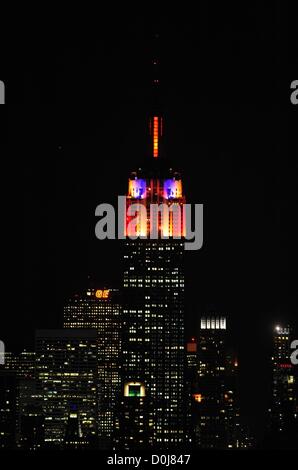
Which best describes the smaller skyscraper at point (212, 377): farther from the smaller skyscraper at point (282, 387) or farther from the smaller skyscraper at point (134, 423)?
the smaller skyscraper at point (134, 423)

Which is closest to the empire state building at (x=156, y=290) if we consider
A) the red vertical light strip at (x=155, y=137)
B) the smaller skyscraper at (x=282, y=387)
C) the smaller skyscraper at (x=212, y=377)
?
the red vertical light strip at (x=155, y=137)

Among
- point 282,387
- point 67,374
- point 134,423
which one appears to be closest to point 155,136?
point 67,374

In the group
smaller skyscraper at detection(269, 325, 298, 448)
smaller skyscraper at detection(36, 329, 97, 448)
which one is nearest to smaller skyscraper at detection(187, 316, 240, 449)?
smaller skyscraper at detection(269, 325, 298, 448)

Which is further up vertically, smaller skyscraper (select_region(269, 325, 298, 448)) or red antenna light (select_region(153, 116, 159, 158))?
red antenna light (select_region(153, 116, 159, 158))

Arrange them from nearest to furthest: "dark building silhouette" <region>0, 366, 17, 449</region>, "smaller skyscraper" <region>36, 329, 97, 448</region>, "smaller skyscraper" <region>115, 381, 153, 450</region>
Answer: "dark building silhouette" <region>0, 366, 17, 449</region> < "smaller skyscraper" <region>115, 381, 153, 450</region> < "smaller skyscraper" <region>36, 329, 97, 448</region>

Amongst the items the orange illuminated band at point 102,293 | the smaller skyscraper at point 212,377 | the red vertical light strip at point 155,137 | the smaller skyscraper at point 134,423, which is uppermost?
the red vertical light strip at point 155,137

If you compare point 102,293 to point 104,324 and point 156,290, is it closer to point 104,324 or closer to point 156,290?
point 104,324

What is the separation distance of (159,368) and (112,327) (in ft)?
12.0

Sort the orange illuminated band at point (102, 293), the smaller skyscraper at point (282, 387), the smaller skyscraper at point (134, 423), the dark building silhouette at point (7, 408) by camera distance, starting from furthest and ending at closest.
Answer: the orange illuminated band at point (102, 293) → the smaller skyscraper at point (282, 387) → the smaller skyscraper at point (134, 423) → the dark building silhouette at point (7, 408)

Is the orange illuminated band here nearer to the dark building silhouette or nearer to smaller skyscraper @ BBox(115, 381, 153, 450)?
the dark building silhouette

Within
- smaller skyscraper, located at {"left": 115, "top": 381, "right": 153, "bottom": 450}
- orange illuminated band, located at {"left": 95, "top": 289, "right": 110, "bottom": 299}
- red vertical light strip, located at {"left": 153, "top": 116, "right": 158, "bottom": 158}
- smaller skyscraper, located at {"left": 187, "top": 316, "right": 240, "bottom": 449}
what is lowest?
smaller skyscraper, located at {"left": 115, "top": 381, "right": 153, "bottom": 450}
